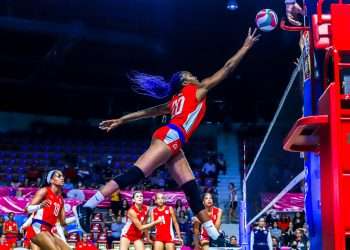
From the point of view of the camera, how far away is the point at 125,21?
70.3 ft

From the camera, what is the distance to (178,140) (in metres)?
6.00

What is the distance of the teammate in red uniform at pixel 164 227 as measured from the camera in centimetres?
1289

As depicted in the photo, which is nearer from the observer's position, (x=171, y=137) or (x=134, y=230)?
(x=171, y=137)

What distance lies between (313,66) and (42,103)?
23.0 meters

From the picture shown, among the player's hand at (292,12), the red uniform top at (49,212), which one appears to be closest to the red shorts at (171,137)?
the player's hand at (292,12)

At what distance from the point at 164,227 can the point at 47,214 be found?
4.92 meters

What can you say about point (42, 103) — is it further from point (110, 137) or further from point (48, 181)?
point (48, 181)

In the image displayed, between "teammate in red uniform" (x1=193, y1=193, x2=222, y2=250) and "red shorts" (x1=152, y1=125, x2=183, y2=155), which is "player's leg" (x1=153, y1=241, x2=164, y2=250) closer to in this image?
"teammate in red uniform" (x1=193, y1=193, x2=222, y2=250)

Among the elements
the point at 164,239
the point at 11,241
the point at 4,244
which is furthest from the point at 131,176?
the point at 11,241

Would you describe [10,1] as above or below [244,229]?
above

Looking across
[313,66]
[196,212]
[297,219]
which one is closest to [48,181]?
[196,212]

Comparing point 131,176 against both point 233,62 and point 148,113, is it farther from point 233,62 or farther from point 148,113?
point 233,62

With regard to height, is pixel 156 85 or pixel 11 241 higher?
pixel 156 85

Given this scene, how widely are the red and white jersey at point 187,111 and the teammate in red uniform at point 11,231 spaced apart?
1119 centimetres
